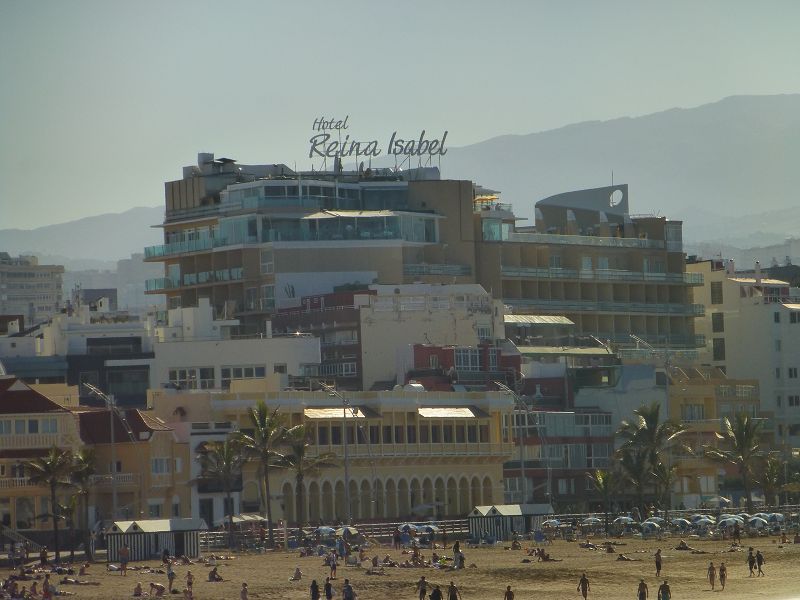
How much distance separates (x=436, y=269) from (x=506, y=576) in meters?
79.9

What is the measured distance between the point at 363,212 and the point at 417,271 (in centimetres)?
807

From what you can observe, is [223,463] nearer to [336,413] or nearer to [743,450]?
[336,413]

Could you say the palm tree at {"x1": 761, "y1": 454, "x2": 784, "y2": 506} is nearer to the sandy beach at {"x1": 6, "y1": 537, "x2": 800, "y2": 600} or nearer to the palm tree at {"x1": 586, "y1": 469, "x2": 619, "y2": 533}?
the palm tree at {"x1": 586, "y1": 469, "x2": 619, "y2": 533}

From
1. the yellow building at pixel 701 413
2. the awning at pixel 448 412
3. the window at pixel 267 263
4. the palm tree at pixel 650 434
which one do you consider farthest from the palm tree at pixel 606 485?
the window at pixel 267 263

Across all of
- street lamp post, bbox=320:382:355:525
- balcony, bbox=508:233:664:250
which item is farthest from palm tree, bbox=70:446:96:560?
balcony, bbox=508:233:664:250

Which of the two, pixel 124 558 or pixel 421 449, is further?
pixel 421 449

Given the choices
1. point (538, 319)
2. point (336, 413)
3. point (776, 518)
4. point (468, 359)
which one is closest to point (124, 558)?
point (336, 413)

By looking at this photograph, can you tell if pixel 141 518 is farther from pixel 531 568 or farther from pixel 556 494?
pixel 556 494

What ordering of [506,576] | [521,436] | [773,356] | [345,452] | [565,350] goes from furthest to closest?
1. [773,356]
2. [565,350]
3. [521,436]
4. [345,452]
5. [506,576]

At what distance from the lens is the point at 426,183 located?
630ft

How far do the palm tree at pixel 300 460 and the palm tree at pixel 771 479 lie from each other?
39.1m

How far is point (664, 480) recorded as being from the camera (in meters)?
144

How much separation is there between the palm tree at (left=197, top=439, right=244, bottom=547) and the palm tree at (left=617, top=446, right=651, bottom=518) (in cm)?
2871

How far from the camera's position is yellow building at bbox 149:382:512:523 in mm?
135000
